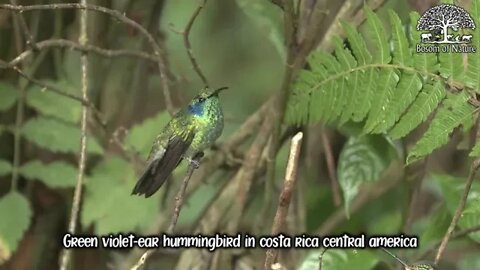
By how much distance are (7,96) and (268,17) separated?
0.33 meters

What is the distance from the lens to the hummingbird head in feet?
2.17

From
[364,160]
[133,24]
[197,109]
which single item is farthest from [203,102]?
[364,160]

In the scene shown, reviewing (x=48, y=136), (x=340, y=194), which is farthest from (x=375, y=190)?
(x=48, y=136)

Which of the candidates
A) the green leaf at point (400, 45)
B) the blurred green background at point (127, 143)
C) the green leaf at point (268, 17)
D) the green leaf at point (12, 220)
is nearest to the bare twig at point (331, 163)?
the blurred green background at point (127, 143)

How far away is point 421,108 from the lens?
0.67 meters

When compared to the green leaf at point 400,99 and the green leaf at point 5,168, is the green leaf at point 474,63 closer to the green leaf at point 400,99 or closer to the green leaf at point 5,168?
the green leaf at point 400,99

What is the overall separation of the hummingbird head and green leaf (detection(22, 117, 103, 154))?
0.22 m

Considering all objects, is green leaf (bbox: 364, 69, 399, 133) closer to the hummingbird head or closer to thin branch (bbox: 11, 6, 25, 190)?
the hummingbird head

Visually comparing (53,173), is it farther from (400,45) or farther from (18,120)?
(400,45)

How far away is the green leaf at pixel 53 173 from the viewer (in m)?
0.85

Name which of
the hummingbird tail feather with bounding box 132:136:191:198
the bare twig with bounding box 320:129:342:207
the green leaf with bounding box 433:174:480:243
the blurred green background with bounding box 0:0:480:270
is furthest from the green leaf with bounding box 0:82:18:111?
the green leaf with bounding box 433:174:480:243

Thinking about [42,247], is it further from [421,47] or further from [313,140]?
[421,47]

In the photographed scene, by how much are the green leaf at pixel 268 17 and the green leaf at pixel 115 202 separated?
231 mm

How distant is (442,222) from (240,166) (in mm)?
244
